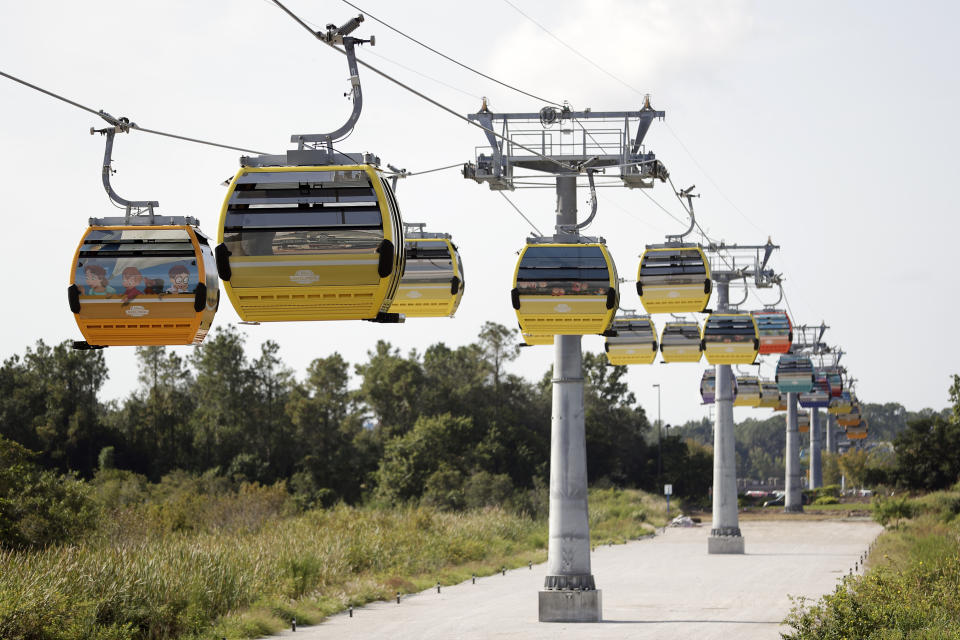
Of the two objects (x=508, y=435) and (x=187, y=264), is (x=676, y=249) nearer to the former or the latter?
(x=187, y=264)

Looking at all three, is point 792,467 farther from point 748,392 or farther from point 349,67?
point 349,67

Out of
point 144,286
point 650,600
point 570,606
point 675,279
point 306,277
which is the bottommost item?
point 650,600

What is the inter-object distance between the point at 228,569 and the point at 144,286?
56.5ft

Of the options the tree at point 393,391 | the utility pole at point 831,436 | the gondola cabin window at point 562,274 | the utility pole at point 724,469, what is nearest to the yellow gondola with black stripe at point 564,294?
the gondola cabin window at point 562,274

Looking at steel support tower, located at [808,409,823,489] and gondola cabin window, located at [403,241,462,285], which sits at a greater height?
gondola cabin window, located at [403,241,462,285]

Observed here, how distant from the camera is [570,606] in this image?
1041 inches

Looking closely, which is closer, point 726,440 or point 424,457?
point 726,440

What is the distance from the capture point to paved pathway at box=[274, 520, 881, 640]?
2653 centimetres

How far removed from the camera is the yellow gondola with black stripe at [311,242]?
38.5 ft

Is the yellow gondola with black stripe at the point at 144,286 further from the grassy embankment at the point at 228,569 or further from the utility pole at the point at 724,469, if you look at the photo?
the utility pole at the point at 724,469

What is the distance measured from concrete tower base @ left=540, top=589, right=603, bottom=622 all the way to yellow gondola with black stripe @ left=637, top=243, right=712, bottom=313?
6.28m

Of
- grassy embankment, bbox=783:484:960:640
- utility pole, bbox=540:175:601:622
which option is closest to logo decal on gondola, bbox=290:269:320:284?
grassy embankment, bbox=783:484:960:640

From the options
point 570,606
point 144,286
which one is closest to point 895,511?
point 570,606

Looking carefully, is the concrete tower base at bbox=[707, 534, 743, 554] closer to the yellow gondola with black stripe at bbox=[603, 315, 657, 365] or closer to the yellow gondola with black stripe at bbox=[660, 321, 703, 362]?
the yellow gondola with black stripe at bbox=[660, 321, 703, 362]
